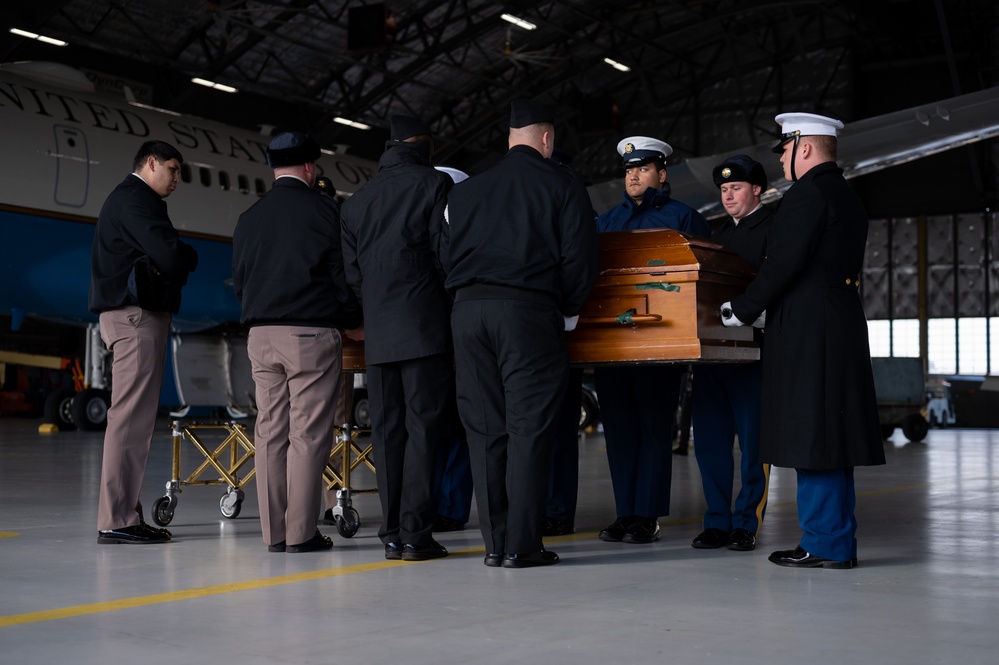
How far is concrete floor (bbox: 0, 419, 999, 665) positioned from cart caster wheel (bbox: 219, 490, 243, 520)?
8cm

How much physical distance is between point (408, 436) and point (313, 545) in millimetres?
755

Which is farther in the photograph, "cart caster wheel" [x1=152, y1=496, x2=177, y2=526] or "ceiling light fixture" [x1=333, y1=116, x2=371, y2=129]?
"ceiling light fixture" [x1=333, y1=116, x2=371, y2=129]

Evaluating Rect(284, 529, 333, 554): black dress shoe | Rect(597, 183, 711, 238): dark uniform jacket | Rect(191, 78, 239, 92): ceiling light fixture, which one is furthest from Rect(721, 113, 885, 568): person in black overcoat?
Rect(191, 78, 239, 92): ceiling light fixture

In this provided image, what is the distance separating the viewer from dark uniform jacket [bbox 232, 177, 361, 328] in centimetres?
542

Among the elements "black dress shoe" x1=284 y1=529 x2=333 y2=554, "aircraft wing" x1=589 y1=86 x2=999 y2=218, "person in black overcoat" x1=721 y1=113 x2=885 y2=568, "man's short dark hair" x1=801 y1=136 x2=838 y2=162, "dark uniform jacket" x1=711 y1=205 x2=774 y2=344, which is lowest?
"black dress shoe" x1=284 y1=529 x2=333 y2=554

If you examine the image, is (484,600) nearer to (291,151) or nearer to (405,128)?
(405,128)

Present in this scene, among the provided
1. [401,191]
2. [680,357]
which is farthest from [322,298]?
[680,357]

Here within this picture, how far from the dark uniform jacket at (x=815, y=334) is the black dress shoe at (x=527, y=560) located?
3.65ft

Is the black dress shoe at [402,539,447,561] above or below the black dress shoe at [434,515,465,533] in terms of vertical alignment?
above

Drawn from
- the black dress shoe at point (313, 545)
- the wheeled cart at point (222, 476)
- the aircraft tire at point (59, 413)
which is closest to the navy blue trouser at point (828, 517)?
the black dress shoe at point (313, 545)

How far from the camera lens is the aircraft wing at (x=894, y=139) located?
12.2 meters

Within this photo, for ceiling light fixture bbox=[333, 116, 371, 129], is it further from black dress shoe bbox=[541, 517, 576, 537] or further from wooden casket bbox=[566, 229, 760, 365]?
wooden casket bbox=[566, 229, 760, 365]

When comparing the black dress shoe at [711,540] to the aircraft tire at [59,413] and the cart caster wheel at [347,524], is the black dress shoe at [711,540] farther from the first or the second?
the aircraft tire at [59,413]

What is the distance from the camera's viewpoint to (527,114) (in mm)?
5031
